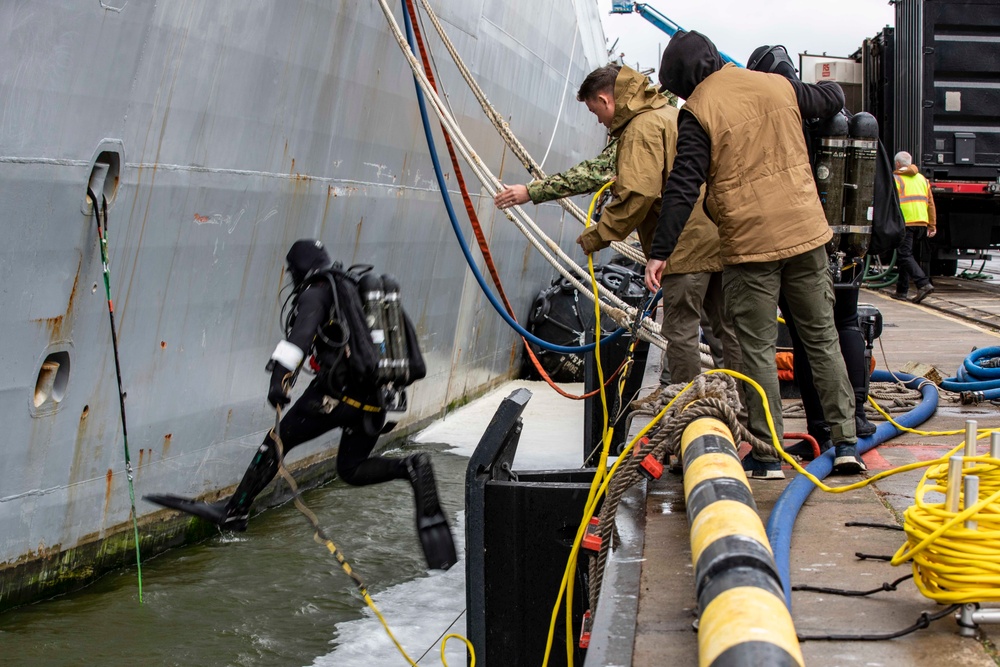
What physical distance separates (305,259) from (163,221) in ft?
4.34

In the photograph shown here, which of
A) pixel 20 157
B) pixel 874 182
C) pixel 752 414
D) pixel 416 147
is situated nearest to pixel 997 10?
pixel 416 147

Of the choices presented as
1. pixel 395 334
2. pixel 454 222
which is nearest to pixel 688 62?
pixel 395 334

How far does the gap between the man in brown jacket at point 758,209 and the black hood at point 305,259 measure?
130 centimetres

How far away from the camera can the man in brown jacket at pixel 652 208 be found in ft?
15.7

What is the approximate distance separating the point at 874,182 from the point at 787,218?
857 mm

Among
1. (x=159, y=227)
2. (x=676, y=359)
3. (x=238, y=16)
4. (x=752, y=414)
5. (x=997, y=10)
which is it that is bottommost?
(x=752, y=414)

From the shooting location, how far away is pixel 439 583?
608cm

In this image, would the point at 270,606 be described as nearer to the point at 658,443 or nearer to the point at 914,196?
the point at 658,443

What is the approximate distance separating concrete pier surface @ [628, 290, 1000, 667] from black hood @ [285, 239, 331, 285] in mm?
1592

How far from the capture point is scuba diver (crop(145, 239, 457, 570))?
13.3 ft

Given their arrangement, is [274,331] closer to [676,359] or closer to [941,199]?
[676,359]

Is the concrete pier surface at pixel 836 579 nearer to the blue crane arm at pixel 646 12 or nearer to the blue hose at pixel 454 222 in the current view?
the blue hose at pixel 454 222

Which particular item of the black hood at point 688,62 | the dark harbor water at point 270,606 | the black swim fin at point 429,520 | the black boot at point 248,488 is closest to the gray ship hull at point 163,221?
the dark harbor water at point 270,606

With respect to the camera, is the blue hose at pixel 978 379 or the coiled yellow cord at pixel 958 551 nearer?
the coiled yellow cord at pixel 958 551
